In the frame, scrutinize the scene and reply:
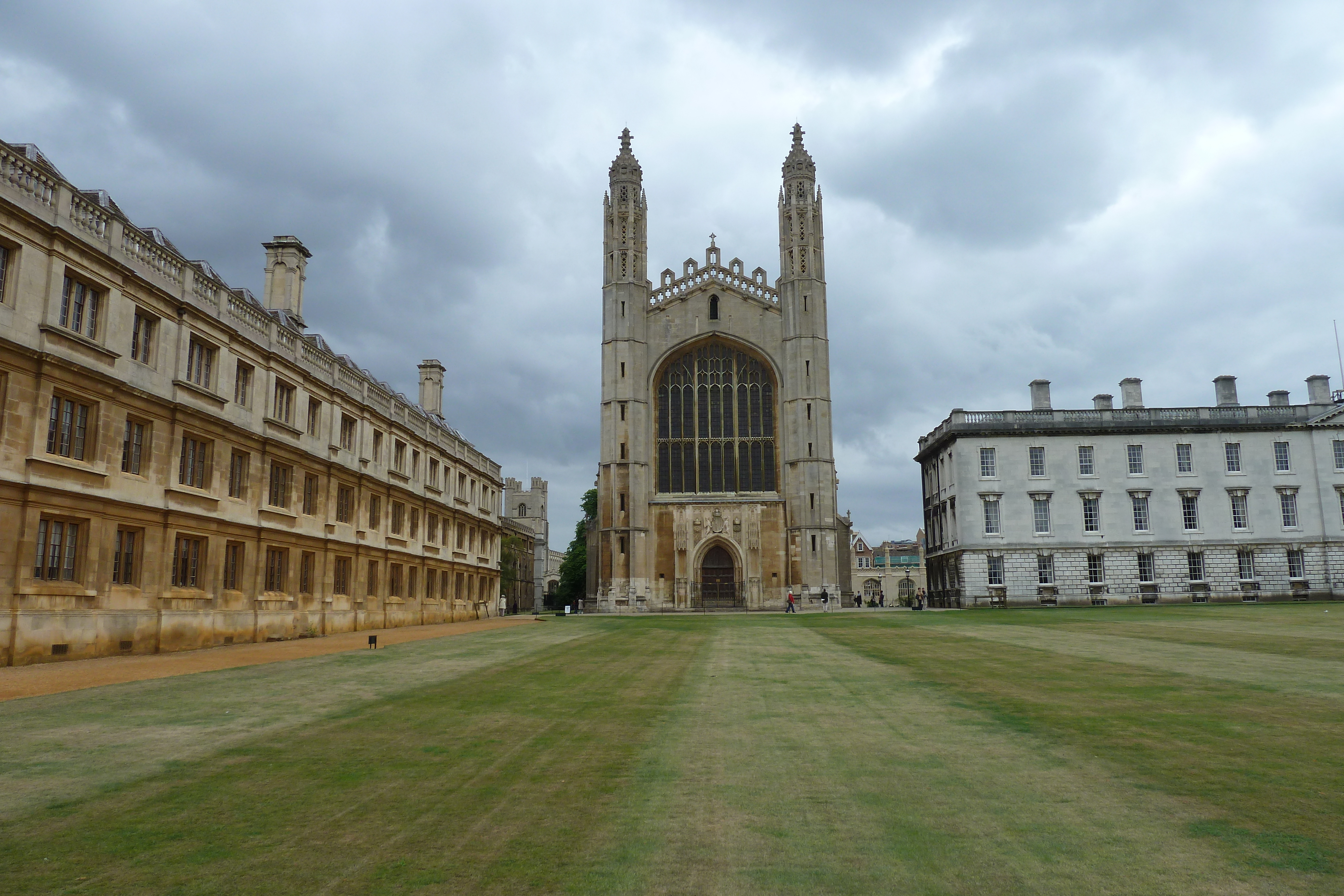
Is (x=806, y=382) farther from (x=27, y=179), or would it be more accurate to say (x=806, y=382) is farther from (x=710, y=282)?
(x=27, y=179)

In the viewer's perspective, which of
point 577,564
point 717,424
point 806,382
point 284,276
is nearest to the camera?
point 284,276

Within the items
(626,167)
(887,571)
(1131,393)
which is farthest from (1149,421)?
(887,571)

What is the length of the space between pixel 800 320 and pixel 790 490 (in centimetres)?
1168

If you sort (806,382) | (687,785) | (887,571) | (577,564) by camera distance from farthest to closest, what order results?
1. (887,571)
2. (577,564)
3. (806,382)
4. (687,785)

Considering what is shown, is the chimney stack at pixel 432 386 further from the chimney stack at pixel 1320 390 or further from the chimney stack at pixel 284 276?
the chimney stack at pixel 1320 390

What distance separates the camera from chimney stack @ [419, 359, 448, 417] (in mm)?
54188

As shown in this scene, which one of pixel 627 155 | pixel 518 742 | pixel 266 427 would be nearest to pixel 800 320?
pixel 627 155

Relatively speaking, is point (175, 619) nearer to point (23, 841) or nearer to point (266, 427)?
point (266, 427)

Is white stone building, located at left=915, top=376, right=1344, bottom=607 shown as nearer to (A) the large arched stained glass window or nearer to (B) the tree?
(A) the large arched stained glass window

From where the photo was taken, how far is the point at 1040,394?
59062mm

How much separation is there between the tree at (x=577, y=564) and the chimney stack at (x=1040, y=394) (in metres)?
38.6

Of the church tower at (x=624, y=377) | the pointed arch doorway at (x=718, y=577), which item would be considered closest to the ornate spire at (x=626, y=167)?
the church tower at (x=624, y=377)

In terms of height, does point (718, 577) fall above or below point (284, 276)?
below

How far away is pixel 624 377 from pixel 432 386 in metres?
13.2
